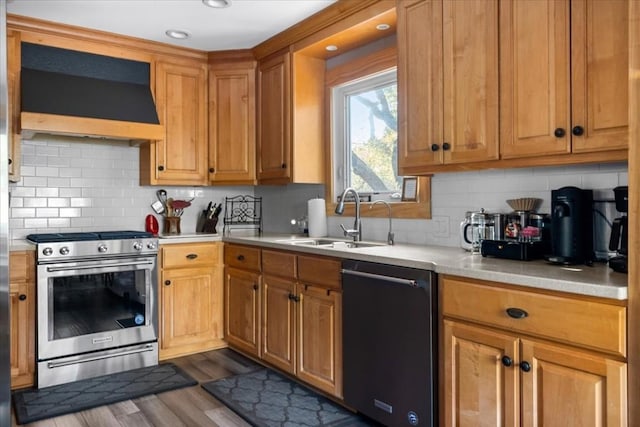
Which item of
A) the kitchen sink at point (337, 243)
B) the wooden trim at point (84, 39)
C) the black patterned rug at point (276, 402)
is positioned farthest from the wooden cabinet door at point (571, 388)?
the wooden trim at point (84, 39)

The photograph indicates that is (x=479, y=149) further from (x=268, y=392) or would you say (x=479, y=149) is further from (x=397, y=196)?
(x=268, y=392)

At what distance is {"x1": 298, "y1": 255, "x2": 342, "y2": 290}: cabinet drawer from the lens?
2.60 meters

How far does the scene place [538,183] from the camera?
2291 mm

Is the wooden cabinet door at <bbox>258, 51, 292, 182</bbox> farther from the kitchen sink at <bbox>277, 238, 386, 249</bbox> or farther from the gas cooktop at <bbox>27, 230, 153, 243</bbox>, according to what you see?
the gas cooktop at <bbox>27, 230, 153, 243</bbox>

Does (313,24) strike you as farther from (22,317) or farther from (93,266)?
(22,317)

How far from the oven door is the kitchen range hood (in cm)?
93

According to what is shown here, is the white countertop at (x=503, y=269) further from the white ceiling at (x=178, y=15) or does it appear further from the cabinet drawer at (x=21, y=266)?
the cabinet drawer at (x=21, y=266)

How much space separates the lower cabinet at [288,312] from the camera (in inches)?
105

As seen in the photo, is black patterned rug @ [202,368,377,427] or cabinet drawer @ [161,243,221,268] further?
cabinet drawer @ [161,243,221,268]

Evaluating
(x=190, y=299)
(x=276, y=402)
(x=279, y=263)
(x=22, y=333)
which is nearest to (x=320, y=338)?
(x=276, y=402)

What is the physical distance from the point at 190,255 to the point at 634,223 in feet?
9.59

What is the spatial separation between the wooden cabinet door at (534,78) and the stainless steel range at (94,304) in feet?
8.37

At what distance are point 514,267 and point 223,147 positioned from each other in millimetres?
2746

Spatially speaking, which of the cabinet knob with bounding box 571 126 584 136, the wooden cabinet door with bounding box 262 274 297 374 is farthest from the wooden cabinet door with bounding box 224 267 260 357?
the cabinet knob with bounding box 571 126 584 136
